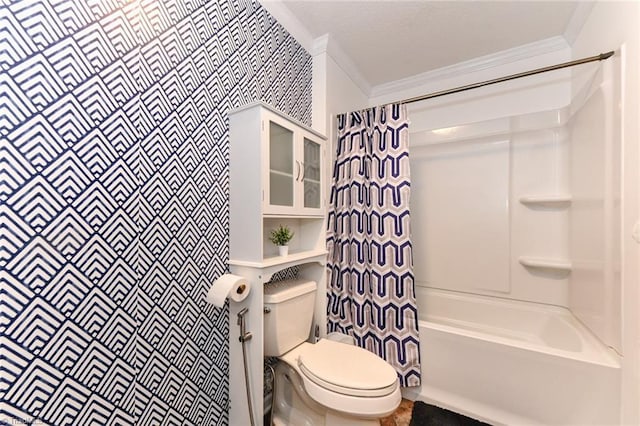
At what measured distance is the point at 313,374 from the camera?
1.26m

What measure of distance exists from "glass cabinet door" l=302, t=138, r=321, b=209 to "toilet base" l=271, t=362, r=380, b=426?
935mm

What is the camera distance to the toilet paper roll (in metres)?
1.17

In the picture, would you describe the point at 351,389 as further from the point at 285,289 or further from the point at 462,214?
the point at 462,214

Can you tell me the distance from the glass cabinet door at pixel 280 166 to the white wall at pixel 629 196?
1.49 m

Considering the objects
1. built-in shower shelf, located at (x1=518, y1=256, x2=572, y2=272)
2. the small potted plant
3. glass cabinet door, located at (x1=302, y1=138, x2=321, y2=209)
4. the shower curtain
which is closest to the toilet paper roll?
the small potted plant

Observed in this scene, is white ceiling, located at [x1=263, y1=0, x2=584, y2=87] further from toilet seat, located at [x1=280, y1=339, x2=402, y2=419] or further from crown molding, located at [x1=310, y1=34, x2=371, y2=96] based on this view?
toilet seat, located at [x1=280, y1=339, x2=402, y2=419]

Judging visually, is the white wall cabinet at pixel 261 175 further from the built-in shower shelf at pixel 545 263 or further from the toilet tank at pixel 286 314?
the built-in shower shelf at pixel 545 263

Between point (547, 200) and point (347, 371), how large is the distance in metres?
1.79

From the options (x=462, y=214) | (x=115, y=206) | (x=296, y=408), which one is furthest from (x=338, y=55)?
(x=296, y=408)

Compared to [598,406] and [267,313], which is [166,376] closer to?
[267,313]

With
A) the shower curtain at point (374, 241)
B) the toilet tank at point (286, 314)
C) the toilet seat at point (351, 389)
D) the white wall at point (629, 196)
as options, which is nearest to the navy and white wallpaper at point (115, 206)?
A: the toilet tank at point (286, 314)

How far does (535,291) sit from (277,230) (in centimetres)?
195

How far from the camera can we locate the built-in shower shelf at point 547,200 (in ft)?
6.17

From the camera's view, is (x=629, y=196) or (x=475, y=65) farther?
(x=475, y=65)
